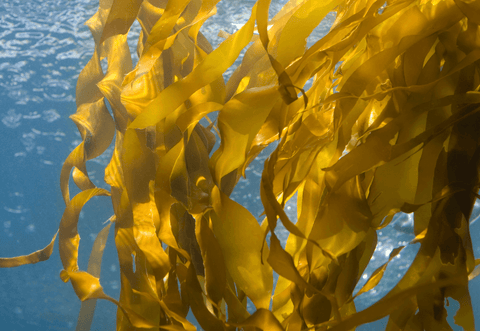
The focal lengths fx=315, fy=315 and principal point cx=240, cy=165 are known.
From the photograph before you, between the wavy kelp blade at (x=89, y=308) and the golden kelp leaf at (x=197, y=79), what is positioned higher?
the golden kelp leaf at (x=197, y=79)

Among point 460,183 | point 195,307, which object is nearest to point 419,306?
point 460,183

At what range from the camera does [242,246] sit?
1.06 ft

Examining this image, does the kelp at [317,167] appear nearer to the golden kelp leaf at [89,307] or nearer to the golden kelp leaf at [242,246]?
the golden kelp leaf at [242,246]

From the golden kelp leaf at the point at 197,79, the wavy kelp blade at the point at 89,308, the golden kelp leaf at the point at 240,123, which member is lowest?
the wavy kelp blade at the point at 89,308

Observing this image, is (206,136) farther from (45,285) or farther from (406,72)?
(45,285)

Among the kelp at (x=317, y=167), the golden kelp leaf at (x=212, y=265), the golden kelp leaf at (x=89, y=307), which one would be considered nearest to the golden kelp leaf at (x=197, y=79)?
the kelp at (x=317, y=167)

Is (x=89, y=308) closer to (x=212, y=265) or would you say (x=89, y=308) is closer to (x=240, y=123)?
(x=212, y=265)

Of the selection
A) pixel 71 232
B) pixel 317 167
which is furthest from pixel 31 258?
pixel 317 167

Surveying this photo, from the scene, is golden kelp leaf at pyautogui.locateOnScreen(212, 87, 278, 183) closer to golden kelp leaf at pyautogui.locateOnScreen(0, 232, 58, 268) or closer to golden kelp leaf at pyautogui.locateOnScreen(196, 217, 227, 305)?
golden kelp leaf at pyautogui.locateOnScreen(196, 217, 227, 305)

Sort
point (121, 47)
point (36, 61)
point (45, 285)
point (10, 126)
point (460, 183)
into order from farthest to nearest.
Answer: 1. point (45, 285)
2. point (10, 126)
3. point (36, 61)
4. point (121, 47)
5. point (460, 183)

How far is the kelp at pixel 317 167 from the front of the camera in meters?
0.30

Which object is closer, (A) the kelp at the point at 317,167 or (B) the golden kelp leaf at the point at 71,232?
(A) the kelp at the point at 317,167

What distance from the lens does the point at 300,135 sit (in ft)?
1.16

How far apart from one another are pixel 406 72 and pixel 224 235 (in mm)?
254
